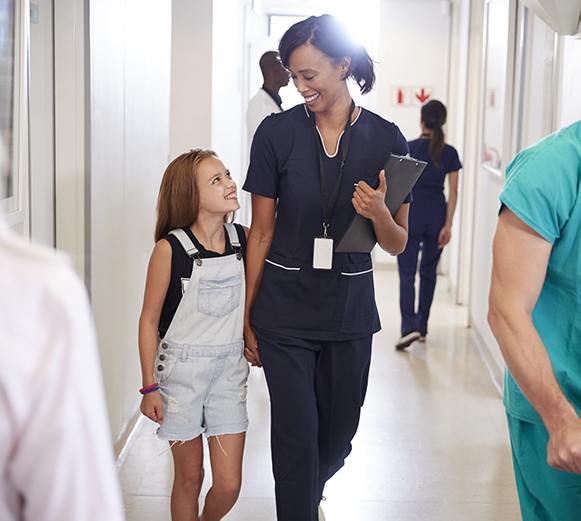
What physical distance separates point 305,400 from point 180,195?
0.67 m

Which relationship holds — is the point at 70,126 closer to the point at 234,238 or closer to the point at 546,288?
the point at 234,238

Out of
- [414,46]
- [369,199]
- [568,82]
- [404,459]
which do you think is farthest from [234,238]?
[414,46]

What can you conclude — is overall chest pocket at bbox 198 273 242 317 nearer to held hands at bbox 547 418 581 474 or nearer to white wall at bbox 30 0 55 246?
white wall at bbox 30 0 55 246

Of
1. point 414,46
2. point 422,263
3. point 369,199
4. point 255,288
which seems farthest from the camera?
point 414,46

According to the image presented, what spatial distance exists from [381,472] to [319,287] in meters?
1.25

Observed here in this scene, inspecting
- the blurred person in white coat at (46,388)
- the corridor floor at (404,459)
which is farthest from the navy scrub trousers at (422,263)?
the blurred person in white coat at (46,388)

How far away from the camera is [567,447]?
1.06 m

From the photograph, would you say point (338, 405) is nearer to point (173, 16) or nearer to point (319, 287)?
point (319, 287)

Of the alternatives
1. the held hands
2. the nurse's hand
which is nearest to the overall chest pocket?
the nurse's hand

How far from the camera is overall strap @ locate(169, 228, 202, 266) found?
6.34ft

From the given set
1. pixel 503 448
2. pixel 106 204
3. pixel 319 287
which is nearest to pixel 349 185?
pixel 319 287

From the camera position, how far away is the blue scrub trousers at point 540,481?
1.28 metres

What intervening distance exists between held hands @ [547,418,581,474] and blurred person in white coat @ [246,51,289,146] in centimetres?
326

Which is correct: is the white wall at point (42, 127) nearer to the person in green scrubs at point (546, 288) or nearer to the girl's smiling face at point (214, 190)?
the girl's smiling face at point (214, 190)
